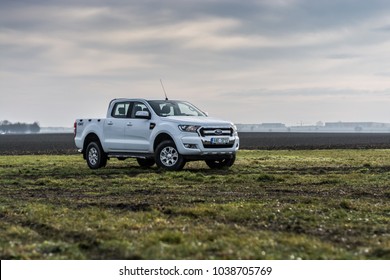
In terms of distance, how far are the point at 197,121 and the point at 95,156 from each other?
4292mm

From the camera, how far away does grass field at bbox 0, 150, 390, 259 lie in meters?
7.58

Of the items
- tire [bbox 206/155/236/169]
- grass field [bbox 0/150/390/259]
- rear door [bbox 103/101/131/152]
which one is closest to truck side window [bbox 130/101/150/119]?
rear door [bbox 103/101/131/152]

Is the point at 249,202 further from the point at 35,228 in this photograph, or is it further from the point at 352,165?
the point at 352,165

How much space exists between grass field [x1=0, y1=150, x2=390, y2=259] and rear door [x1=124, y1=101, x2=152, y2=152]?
8.17ft

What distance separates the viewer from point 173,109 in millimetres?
20328

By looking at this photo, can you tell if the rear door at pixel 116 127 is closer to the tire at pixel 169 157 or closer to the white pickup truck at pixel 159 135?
the white pickup truck at pixel 159 135

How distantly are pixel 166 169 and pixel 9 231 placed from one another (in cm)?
1068

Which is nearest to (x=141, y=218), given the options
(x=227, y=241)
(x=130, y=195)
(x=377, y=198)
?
(x=227, y=241)

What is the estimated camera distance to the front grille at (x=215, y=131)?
62.2 ft

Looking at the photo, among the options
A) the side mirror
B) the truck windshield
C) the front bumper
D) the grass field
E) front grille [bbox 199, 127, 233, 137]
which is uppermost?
the truck windshield

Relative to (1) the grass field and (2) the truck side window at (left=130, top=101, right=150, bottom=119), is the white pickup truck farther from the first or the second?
(1) the grass field

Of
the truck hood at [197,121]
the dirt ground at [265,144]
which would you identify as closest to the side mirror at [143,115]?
the truck hood at [197,121]

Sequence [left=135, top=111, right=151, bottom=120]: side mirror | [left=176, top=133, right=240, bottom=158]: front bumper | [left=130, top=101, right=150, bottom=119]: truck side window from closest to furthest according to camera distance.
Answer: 1. [left=176, top=133, right=240, bottom=158]: front bumper
2. [left=135, top=111, right=151, bottom=120]: side mirror
3. [left=130, top=101, right=150, bottom=119]: truck side window
